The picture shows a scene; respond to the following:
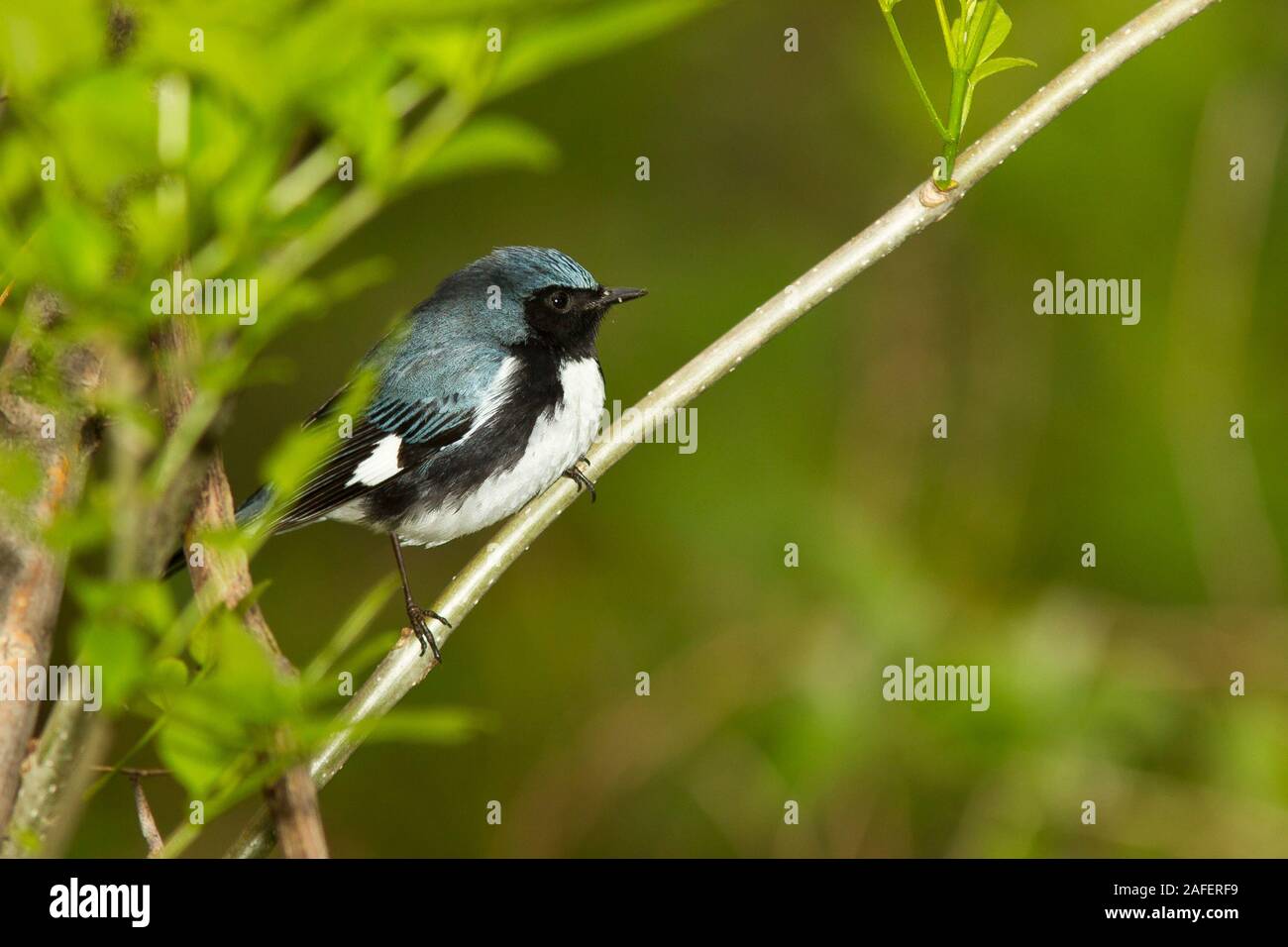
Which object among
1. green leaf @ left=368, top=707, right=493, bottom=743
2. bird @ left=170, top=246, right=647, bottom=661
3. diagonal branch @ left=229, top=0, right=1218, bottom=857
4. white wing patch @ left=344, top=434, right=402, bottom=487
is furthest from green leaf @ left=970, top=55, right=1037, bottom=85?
white wing patch @ left=344, top=434, right=402, bottom=487

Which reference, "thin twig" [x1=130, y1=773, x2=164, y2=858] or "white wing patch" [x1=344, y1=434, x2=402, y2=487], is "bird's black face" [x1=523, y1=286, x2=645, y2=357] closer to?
"white wing patch" [x1=344, y1=434, x2=402, y2=487]

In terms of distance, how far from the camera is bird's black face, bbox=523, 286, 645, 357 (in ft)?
10.3

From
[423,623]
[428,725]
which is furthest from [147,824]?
[423,623]

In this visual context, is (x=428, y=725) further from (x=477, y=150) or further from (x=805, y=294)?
(x=805, y=294)

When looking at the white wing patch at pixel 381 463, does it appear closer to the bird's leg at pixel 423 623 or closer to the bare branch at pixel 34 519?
the bird's leg at pixel 423 623

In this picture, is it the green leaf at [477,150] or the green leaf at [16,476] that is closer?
the green leaf at [16,476]

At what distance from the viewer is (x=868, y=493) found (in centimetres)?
473

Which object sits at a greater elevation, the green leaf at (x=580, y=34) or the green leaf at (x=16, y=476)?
the green leaf at (x=580, y=34)

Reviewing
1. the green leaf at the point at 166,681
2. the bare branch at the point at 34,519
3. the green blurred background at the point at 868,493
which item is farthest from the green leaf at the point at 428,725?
the green blurred background at the point at 868,493

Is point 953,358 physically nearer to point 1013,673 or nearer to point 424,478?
point 1013,673

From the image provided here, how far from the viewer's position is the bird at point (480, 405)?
3010 millimetres

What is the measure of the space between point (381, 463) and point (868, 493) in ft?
7.01

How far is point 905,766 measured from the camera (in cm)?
382

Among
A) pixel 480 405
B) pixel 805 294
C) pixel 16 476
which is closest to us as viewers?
pixel 16 476
